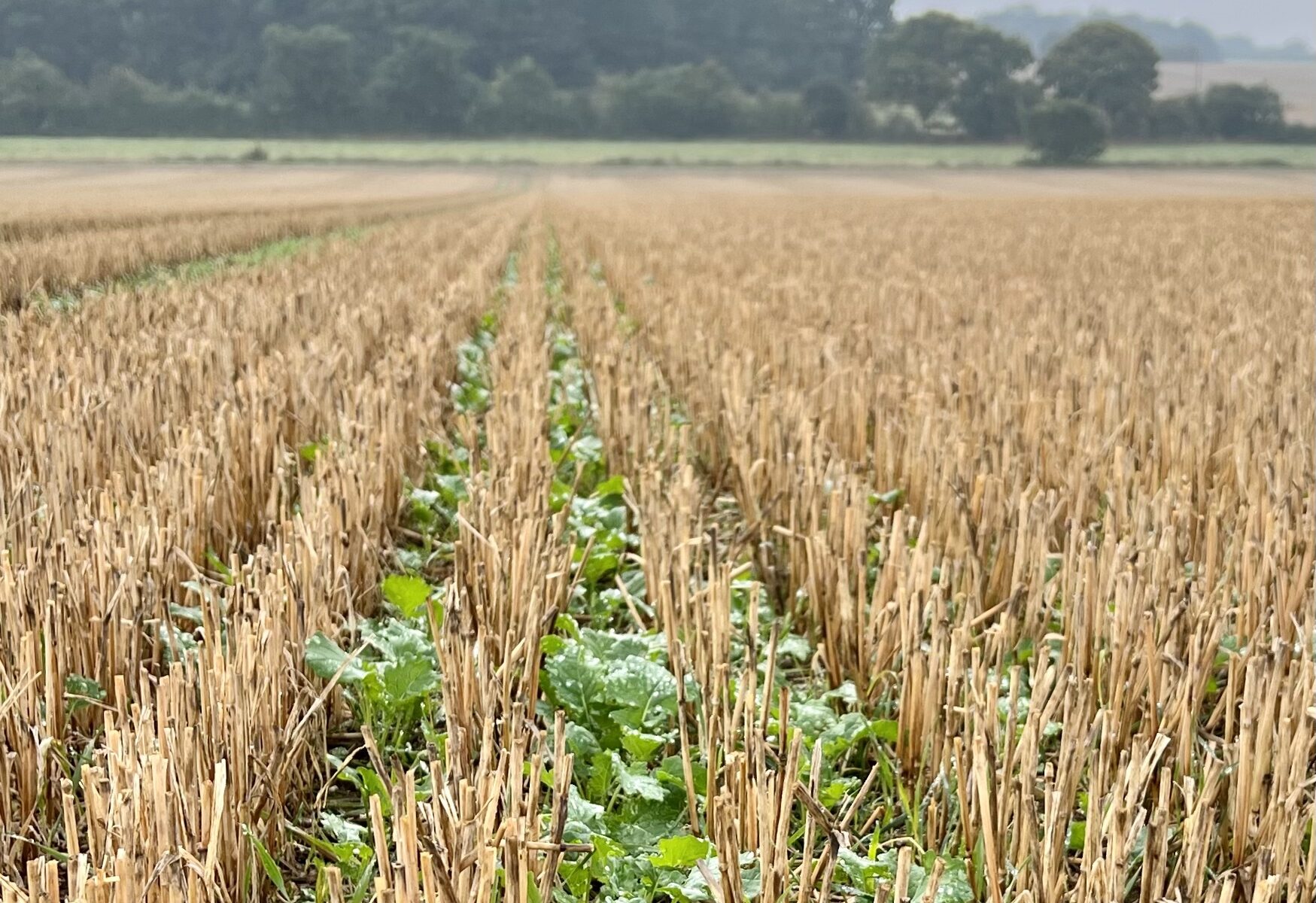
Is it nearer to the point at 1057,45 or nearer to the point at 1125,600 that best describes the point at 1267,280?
the point at 1125,600

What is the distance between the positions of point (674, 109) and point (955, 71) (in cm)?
2249

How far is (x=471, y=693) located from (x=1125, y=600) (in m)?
1.13

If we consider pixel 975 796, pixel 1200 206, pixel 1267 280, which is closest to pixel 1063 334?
pixel 1267 280

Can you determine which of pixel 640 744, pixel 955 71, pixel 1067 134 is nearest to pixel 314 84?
pixel 955 71

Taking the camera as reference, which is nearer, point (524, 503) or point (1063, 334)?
point (524, 503)

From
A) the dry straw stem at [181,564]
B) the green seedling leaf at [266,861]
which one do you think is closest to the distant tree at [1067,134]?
the dry straw stem at [181,564]

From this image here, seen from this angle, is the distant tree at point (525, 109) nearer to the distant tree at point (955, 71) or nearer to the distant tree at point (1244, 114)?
the distant tree at point (955, 71)

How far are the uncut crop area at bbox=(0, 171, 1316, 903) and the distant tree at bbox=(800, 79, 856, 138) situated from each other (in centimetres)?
8128

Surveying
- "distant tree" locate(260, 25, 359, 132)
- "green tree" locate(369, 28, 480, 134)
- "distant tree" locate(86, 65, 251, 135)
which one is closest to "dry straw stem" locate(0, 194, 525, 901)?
"distant tree" locate(86, 65, 251, 135)

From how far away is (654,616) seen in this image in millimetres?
2373

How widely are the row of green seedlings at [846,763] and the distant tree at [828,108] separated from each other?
277 ft

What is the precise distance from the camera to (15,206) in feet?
53.2

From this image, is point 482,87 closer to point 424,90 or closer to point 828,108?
point 424,90

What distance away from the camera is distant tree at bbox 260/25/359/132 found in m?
83.3
